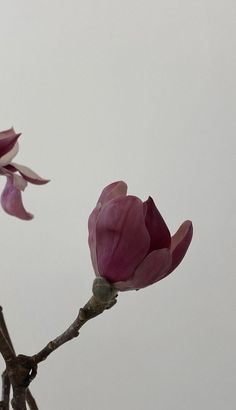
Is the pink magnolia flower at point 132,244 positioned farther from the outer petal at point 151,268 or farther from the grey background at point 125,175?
the grey background at point 125,175

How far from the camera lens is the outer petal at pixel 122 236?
0.27m

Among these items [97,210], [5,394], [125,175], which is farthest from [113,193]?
[125,175]

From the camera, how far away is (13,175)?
0.97ft

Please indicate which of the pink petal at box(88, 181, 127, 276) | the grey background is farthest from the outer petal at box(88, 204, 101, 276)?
the grey background

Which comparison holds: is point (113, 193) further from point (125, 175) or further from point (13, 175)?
point (125, 175)

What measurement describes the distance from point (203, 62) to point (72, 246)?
0.32 m

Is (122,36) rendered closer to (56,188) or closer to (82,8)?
(82,8)

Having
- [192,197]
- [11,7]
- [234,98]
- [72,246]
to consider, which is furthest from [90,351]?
[11,7]

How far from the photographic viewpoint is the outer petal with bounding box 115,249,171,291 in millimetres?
272

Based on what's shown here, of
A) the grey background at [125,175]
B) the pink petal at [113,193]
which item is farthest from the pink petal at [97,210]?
the grey background at [125,175]

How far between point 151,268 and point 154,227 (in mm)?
18

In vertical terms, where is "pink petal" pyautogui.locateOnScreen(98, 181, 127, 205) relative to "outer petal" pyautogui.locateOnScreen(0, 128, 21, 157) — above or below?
below

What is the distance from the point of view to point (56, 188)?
0.89 metres

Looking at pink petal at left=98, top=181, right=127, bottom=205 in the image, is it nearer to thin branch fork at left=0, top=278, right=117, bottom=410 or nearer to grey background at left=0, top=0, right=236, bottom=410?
thin branch fork at left=0, top=278, right=117, bottom=410
